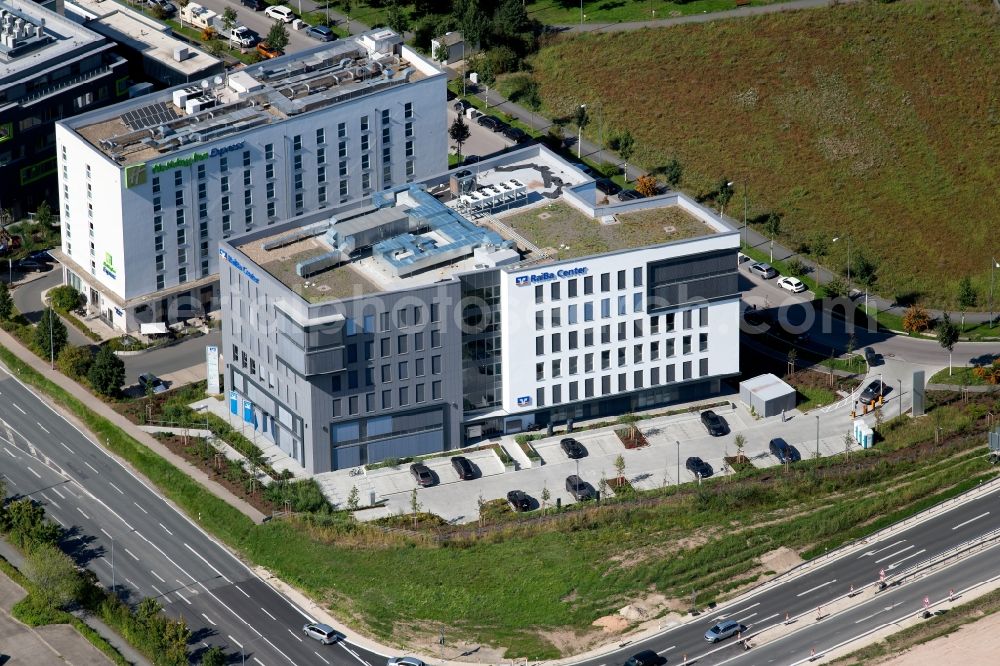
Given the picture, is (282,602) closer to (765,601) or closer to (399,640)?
(399,640)

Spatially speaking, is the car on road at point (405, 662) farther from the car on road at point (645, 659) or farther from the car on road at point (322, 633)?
the car on road at point (645, 659)

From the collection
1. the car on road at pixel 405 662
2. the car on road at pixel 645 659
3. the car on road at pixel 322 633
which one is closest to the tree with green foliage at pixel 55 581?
the car on road at pixel 322 633

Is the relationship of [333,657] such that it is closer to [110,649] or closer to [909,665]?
[110,649]

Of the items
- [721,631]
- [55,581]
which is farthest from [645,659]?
[55,581]

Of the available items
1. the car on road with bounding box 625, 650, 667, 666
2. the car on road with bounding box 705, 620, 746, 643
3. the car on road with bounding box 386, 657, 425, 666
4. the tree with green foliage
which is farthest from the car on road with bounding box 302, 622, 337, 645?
the car on road with bounding box 705, 620, 746, 643

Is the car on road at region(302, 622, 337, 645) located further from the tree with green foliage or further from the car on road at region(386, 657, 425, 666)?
the tree with green foliage

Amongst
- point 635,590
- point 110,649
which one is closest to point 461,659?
point 635,590
